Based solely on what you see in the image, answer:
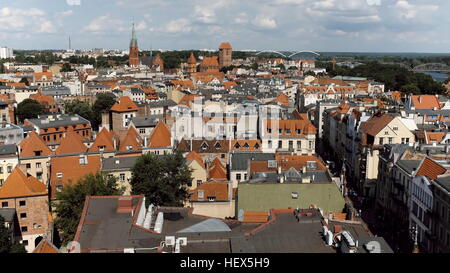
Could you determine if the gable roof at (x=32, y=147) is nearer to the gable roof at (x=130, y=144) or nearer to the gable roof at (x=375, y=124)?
the gable roof at (x=130, y=144)

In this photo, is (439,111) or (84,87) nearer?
(439,111)

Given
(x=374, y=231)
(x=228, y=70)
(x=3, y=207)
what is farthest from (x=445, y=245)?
(x=228, y=70)

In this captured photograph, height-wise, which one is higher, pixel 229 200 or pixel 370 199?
pixel 229 200

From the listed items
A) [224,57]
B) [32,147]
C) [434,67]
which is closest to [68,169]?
[32,147]

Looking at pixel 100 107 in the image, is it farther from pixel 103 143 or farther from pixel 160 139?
pixel 160 139

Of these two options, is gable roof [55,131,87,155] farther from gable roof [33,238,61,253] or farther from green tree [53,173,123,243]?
gable roof [33,238,61,253]

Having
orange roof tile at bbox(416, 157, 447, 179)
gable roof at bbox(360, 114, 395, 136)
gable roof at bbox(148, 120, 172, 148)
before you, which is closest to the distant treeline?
gable roof at bbox(360, 114, 395, 136)

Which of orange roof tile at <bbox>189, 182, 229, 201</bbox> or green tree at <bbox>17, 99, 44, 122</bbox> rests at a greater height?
green tree at <bbox>17, 99, 44, 122</bbox>
